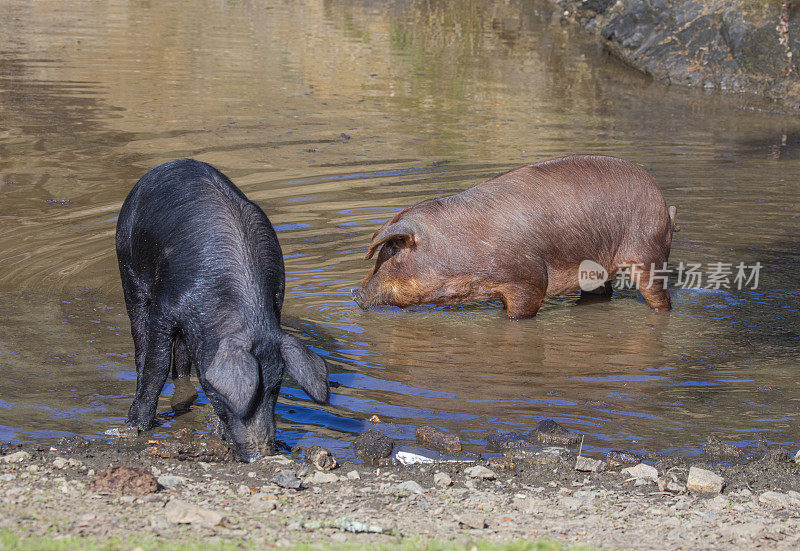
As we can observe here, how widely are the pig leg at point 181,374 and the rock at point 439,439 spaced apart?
5.36 ft

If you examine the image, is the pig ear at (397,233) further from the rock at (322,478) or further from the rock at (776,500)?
the rock at (776,500)

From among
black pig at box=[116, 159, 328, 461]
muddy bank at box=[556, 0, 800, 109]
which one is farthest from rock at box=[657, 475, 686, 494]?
muddy bank at box=[556, 0, 800, 109]

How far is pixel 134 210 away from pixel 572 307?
4.21 metres

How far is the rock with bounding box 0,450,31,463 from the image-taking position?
17.5 ft

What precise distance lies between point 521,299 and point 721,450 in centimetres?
257

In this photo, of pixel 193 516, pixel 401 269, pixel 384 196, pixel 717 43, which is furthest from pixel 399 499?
pixel 717 43

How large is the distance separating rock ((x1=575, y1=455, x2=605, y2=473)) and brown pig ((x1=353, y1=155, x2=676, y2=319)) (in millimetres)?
2613

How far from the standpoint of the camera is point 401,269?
8.21 m

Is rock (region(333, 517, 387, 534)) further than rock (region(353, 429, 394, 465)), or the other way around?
rock (region(353, 429, 394, 465))

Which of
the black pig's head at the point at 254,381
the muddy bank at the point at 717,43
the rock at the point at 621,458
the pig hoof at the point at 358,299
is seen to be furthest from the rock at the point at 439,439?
the muddy bank at the point at 717,43

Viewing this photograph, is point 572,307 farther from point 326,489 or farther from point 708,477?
point 326,489

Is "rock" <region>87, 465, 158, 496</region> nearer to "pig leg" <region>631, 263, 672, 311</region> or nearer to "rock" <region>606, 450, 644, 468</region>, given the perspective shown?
"rock" <region>606, 450, 644, 468</region>

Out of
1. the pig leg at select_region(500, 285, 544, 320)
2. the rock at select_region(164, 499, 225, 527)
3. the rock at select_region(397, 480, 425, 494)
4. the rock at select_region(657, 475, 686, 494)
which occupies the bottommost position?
the rock at select_region(397, 480, 425, 494)

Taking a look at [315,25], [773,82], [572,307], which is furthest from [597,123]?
[315,25]
